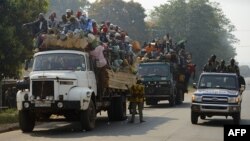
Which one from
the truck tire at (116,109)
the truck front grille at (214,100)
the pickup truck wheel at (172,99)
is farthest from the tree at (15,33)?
the pickup truck wheel at (172,99)

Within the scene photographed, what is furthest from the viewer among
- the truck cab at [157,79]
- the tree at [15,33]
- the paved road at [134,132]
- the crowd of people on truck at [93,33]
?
the truck cab at [157,79]

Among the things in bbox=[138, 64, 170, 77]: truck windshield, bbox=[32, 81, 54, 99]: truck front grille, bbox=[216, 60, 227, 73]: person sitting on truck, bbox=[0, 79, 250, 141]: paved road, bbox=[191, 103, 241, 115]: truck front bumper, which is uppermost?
bbox=[138, 64, 170, 77]: truck windshield

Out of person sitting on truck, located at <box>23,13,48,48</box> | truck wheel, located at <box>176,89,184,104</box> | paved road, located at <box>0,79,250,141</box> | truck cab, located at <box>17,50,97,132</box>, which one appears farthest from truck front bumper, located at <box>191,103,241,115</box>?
truck wheel, located at <box>176,89,184,104</box>

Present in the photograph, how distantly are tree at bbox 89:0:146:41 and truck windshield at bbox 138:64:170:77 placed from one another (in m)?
48.4

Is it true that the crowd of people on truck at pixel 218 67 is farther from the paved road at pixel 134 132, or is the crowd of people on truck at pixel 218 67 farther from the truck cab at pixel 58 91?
the truck cab at pixel 58 91

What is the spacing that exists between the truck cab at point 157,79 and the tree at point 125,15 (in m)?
48.4

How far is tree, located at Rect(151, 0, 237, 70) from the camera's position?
75.8m

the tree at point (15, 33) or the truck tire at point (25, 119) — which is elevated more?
the tree at point (15, 33)

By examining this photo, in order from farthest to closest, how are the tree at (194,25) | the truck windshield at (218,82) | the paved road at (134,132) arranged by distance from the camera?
the tree at (194,25)
the truck windshield at (218,82)
the paved road at (134,132)

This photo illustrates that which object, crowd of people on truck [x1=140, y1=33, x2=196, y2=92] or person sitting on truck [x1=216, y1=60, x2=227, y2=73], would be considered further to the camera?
crowd of people on truck [x1=140, y1=33, x2=196, y2=92]

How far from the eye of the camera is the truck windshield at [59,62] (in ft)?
56.7

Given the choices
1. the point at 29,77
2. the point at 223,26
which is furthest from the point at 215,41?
the point at 29,77

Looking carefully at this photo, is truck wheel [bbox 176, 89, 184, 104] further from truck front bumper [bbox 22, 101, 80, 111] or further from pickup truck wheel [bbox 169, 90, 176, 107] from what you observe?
truck front bumper [bbox 22, 101, 80, 111]

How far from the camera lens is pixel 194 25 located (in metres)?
75.6
